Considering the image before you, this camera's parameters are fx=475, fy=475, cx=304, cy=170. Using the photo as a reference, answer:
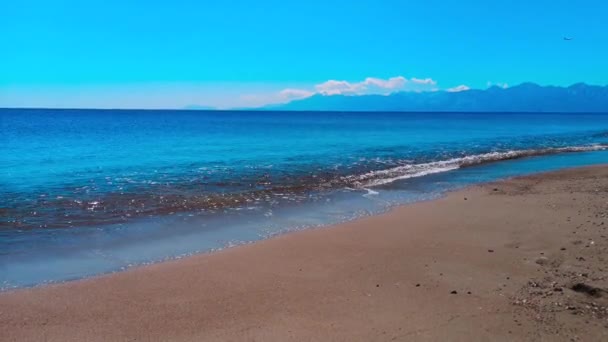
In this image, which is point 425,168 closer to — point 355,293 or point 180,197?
point 180,197

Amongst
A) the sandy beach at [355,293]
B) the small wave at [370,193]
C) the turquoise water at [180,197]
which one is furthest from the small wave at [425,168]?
the sandy beach at [355,293]

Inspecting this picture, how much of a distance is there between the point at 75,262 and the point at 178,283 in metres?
2.57

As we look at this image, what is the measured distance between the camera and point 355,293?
21.5ft

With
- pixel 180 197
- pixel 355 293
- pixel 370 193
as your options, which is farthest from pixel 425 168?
pixel 355 293

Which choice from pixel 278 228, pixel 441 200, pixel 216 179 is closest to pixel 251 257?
Result: pixel 278 228

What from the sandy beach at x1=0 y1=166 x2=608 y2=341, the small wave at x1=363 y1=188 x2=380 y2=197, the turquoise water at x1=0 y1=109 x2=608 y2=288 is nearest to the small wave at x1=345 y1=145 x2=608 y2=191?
the turquoise water at x1=0 y1=109 x2=608 y2=288

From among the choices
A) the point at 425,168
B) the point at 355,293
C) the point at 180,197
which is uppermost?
the point at 355,293

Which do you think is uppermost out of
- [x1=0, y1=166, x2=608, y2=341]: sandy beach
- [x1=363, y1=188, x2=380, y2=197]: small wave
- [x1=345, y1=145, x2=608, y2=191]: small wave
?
[x1=0, y1=166, x2=608, y2=341]: sandy beach

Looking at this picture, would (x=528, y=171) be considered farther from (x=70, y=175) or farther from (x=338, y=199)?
(x=70, y=175)

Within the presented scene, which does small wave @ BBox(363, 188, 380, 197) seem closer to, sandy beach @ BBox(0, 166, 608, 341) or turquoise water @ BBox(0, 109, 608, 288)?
turquoise water @ BBox(0, 109, 608, 288)

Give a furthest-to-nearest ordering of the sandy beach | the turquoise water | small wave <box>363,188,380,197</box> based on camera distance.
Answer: small wave <box>363,188,380,197</box>, the turquoise water, the sandy beach

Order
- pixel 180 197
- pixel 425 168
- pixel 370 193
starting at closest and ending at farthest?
pixel 180 197 < pixel 370 193 < pixel 425 168

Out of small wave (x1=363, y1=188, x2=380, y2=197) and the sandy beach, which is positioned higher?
the sandy beach

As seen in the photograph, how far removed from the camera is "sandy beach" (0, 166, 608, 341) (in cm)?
541
